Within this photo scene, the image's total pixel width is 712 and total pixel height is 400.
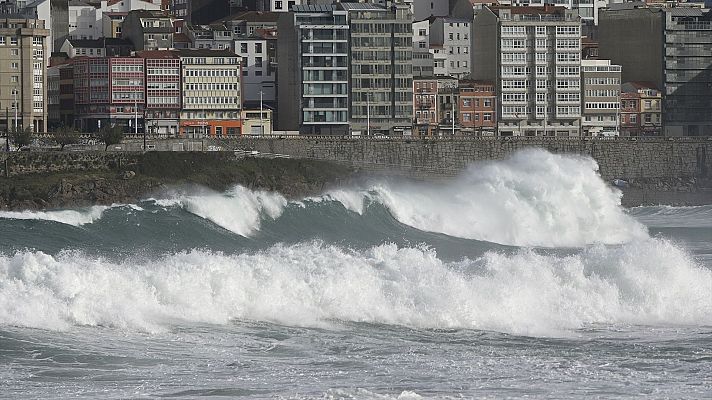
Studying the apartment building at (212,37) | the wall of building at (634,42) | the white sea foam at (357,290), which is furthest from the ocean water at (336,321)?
the wall of building at (634,42)

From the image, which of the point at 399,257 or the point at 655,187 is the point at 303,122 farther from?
the point at 399,257

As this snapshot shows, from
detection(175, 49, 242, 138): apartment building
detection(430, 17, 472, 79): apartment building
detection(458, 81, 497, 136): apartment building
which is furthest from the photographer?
detection(430, 17, 472, 79): apartment building

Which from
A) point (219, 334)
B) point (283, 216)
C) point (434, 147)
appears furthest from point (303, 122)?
point (219, 334)

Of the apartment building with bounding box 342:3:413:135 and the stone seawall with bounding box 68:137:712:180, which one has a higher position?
the apartment building with bounding box 342:3:413:135

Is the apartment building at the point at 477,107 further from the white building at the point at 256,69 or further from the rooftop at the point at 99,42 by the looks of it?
the rooftop at the point at 99,42

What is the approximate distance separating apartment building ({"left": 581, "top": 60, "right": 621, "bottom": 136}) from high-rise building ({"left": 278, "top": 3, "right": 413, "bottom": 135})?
1419cm

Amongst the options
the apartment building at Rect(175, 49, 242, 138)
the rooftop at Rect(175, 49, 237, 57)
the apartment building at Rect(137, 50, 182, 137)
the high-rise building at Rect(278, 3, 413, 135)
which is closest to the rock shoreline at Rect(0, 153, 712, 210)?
the high-rise building at Rect(278, 3, 413, 135)

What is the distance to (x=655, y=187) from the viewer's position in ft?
334

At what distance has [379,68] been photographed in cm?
10544

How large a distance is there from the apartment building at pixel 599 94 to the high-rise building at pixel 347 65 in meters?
14.2

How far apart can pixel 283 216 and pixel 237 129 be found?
121 ft

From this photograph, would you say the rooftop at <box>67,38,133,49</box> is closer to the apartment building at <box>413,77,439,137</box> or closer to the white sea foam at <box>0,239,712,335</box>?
the apartment building at <box>413,77,439,137</box>

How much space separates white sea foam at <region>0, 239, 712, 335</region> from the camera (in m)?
37.8

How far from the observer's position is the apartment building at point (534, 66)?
111062mm
